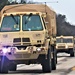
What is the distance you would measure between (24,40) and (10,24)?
1064 mm

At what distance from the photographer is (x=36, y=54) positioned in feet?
64.0

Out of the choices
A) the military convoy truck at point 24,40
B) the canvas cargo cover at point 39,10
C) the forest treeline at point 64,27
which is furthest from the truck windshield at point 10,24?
the forest treeline at point 64,27

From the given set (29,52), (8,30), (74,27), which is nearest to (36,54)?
(29,52)

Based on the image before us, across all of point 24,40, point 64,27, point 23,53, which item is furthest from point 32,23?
point 64,27

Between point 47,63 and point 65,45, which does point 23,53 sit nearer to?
point 47,63

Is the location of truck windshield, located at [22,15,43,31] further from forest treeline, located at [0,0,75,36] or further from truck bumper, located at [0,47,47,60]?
forest treeline, located at [0,0,75,36]

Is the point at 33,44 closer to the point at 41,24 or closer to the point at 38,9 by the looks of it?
the point at 41,24

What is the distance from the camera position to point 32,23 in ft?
66.2

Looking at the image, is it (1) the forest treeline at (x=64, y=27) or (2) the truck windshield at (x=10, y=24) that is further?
(1) the forest treeline at (x=64, y=27)

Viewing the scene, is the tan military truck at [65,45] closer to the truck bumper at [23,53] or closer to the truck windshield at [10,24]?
the truck windshield at [10,24]

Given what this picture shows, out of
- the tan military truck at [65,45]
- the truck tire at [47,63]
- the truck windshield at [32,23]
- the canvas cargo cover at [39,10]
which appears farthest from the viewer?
the tan military truck at [65,45]

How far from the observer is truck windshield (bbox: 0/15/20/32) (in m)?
20.1

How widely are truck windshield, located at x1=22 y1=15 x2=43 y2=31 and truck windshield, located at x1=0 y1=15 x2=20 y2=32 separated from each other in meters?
0.29

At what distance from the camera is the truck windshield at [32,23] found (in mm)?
20062
